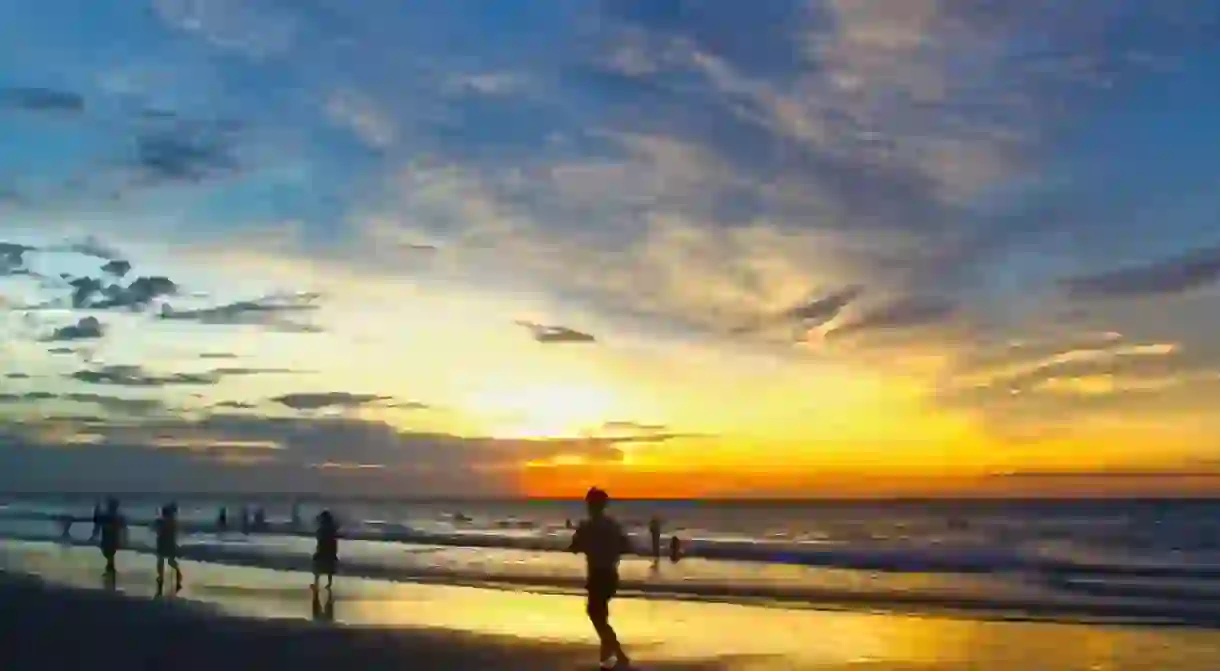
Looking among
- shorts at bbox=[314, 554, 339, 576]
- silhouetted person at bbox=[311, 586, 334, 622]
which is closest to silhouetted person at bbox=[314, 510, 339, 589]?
shorts at bbox=[314, 554, 339, 576]

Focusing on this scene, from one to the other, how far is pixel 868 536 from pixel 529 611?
56875 mm

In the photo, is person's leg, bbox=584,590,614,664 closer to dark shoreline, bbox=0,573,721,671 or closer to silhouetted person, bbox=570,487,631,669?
silhouetted person, bbox=570,487,631,669

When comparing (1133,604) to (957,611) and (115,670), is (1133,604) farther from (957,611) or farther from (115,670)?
(115,670)

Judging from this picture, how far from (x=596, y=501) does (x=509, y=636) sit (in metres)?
5.12

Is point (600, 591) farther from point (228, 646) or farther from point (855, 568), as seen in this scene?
point (855, 568)

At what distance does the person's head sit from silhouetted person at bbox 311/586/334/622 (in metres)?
8.23

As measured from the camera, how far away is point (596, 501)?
47.8 feet

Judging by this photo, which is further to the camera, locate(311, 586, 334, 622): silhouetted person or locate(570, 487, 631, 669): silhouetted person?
locate(311, 586, 334, 622): silhouetted person

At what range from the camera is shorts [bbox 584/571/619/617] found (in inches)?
575

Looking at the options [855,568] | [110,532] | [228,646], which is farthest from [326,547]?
[855,568]

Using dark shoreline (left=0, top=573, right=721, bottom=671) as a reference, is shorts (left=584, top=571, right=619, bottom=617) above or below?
above

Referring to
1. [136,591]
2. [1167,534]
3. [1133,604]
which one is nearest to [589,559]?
[136,591]

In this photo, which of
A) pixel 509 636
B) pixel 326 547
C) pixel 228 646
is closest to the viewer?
pixel 228 646

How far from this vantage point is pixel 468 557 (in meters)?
47.3
